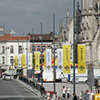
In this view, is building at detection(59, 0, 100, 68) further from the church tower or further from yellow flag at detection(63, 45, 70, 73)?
yellow flag at detection(63, 45, 70, 73)

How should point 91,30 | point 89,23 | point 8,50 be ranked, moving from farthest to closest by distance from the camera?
point 8,50 → point 89,23 → point 91,30

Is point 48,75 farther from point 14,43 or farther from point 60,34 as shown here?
point 14,43

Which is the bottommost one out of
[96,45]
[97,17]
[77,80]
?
[77,80]

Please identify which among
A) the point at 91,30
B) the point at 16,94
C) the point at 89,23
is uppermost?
the point at 89,23

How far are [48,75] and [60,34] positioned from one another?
2850cm

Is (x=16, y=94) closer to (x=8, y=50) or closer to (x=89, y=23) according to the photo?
(x=89, y=23)

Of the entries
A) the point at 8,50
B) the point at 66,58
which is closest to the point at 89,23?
the point at 66,58

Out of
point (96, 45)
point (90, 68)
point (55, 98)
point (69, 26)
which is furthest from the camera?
point (69, 26)

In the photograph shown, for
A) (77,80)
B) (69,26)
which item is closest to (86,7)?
(77,80)

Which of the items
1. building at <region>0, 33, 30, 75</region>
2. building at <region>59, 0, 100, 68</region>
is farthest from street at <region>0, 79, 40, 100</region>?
building at <region>0, 33, 30, 75</region>

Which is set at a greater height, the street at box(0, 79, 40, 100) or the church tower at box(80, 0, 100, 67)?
the church tower at box(80, 0, 100, 67)

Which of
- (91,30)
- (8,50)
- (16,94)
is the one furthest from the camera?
(8,50)

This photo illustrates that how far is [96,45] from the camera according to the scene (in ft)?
233

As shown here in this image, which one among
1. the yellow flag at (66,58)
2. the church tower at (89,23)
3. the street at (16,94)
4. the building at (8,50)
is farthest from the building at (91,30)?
the building at (8,50)
